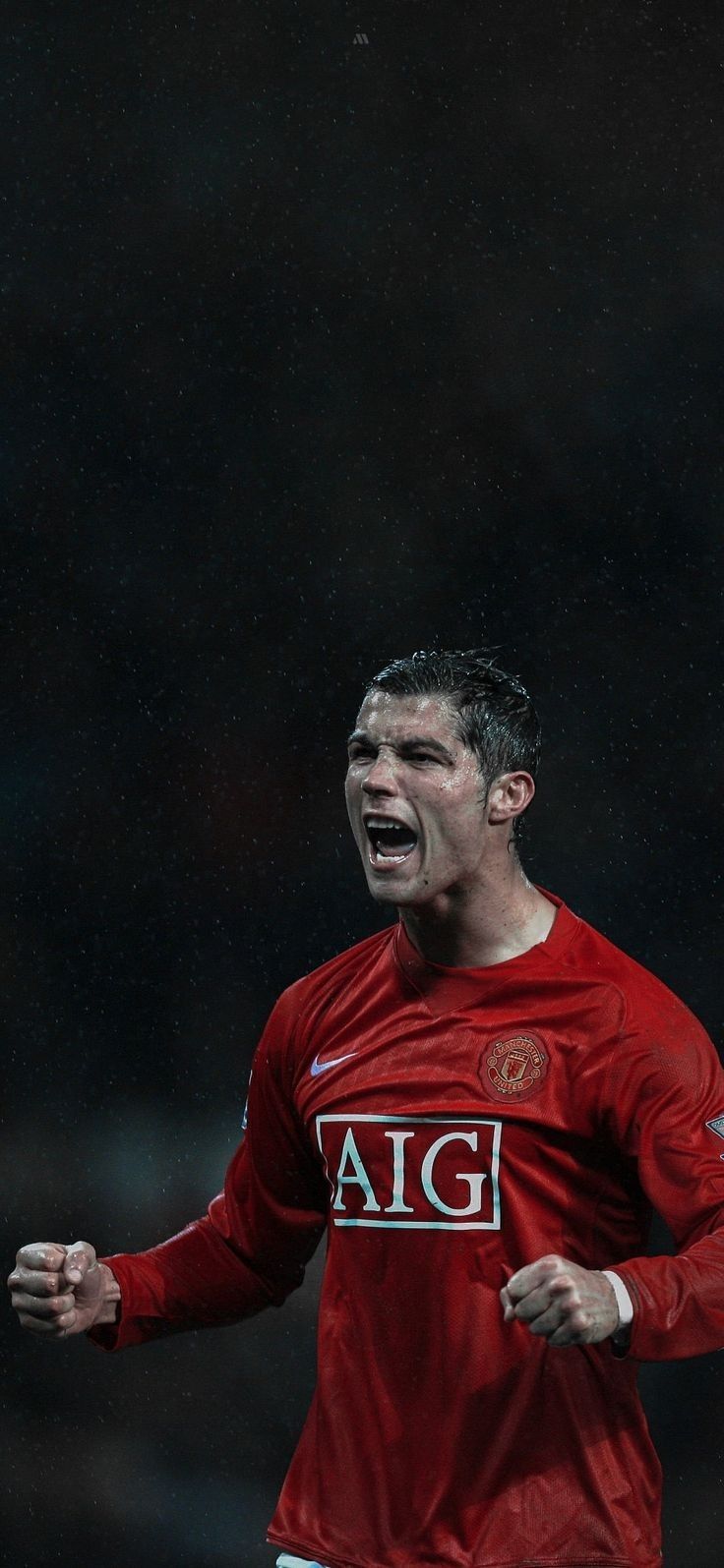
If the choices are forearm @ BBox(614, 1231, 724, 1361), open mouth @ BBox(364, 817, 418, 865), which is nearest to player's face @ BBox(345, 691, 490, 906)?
open mouth @ BBox(364, 817, 418, 865)

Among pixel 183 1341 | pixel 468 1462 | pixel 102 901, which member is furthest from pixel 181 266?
pixel 468 1462

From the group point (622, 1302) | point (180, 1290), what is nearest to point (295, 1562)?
point (180, 1290)

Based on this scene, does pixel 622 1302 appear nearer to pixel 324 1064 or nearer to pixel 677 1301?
pixel 677 1301

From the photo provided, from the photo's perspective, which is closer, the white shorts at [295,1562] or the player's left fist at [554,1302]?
the player's left fist at [554,1302]

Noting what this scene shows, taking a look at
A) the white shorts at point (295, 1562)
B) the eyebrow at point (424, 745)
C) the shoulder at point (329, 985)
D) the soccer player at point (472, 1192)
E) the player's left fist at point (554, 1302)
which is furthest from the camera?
the shoulder at point (329, 985)

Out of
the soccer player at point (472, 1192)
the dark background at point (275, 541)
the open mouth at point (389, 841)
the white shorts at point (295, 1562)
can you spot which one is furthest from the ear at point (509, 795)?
the dark background at point (275, 541)

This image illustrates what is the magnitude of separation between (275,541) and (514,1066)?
2.35 m

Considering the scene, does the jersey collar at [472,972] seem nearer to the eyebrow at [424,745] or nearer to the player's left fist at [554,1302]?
the eyebrow at [424,745]

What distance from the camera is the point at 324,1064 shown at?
251cm

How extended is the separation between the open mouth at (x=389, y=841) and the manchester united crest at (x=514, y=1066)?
254 mm

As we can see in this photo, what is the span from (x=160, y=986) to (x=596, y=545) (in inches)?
53.3

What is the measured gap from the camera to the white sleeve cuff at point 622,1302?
204 centimetres

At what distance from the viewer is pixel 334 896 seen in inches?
170

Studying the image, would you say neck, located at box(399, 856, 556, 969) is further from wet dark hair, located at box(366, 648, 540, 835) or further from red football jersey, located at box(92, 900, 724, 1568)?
wet dark hair, located at box(366, 648, 540, 835)
